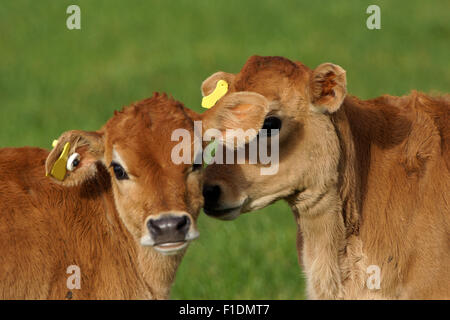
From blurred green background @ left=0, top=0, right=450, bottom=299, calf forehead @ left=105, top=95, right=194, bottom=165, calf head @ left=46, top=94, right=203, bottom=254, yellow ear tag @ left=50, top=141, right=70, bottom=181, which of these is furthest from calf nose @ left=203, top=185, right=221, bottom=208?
blurred green background @ left=0, top=0, right=450, bottom=299

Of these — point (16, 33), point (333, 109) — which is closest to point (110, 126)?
point (333, 109)

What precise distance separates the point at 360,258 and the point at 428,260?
0.56 m

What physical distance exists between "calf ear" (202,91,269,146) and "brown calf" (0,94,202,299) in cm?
21

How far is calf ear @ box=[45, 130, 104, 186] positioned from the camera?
250 inches

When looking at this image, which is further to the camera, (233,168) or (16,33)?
(16,33)

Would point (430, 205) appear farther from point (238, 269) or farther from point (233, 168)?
point (238, 269)

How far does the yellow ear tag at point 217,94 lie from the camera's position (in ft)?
24.1

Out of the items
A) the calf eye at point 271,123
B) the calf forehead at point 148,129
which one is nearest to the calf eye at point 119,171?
the calf forehead at point 148,129

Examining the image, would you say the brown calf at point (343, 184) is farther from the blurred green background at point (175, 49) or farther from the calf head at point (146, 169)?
the blurred green background at point (175, 49)

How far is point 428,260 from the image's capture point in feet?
22.3

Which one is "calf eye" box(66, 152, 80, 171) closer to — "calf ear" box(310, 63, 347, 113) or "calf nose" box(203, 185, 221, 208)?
"calf nose" box(203, 185, 221, 208)

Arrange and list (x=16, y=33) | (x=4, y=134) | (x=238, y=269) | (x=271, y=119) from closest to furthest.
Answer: (x=271, y=119) < (x=238, y=269) < (x=4, y=134) < (x=16, y=33)

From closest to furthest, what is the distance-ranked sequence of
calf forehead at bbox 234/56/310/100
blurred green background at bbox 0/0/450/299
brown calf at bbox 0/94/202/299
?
brown calf at bbox 0/94/202/299, calf forehead at bbox 234/56/310/100, blurred green background at bbox 0/0/450/299

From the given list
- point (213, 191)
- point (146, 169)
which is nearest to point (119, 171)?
point (146, 169)
